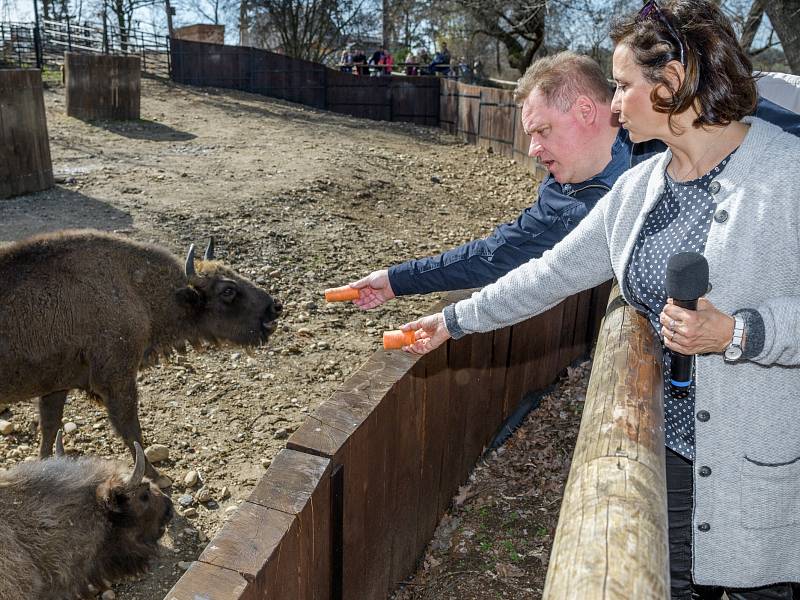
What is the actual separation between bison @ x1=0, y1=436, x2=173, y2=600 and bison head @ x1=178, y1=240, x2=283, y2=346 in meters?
1.62

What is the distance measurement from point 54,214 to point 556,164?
7.35 meters

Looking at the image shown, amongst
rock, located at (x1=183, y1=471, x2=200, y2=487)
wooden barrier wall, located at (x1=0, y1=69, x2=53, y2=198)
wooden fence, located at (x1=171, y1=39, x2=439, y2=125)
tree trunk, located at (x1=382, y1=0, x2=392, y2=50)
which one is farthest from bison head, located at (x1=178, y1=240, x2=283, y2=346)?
tree trunk, located at (x1=382, y1=0, x2=392, y2=50)

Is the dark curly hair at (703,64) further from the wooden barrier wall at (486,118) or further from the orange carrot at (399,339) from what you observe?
the wooden barrier wall at (486,118)

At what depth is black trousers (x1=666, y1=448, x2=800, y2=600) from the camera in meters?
2.52

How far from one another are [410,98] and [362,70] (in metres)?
4.60

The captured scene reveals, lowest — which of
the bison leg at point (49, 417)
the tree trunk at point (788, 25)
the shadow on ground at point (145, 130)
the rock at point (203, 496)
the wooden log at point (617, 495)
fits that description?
the rock at point (203, 496)

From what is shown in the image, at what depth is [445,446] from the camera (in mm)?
4453

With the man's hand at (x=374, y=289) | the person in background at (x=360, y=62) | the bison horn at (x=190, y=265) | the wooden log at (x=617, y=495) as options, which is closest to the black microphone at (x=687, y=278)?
the wooden log at (x=617, y=495)

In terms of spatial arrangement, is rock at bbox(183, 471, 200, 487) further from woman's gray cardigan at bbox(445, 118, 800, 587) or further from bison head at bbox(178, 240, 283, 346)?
woman's gray cardigan at bbox(445, 118, 800, 587)

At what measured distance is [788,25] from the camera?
11.8m

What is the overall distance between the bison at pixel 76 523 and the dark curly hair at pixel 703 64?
301 centimetres

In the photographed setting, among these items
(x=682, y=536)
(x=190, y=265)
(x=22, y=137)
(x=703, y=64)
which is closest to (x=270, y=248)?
(x=190, y=265)

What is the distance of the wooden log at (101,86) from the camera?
15773 mm

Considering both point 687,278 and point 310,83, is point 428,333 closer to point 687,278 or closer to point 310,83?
point 687,278
